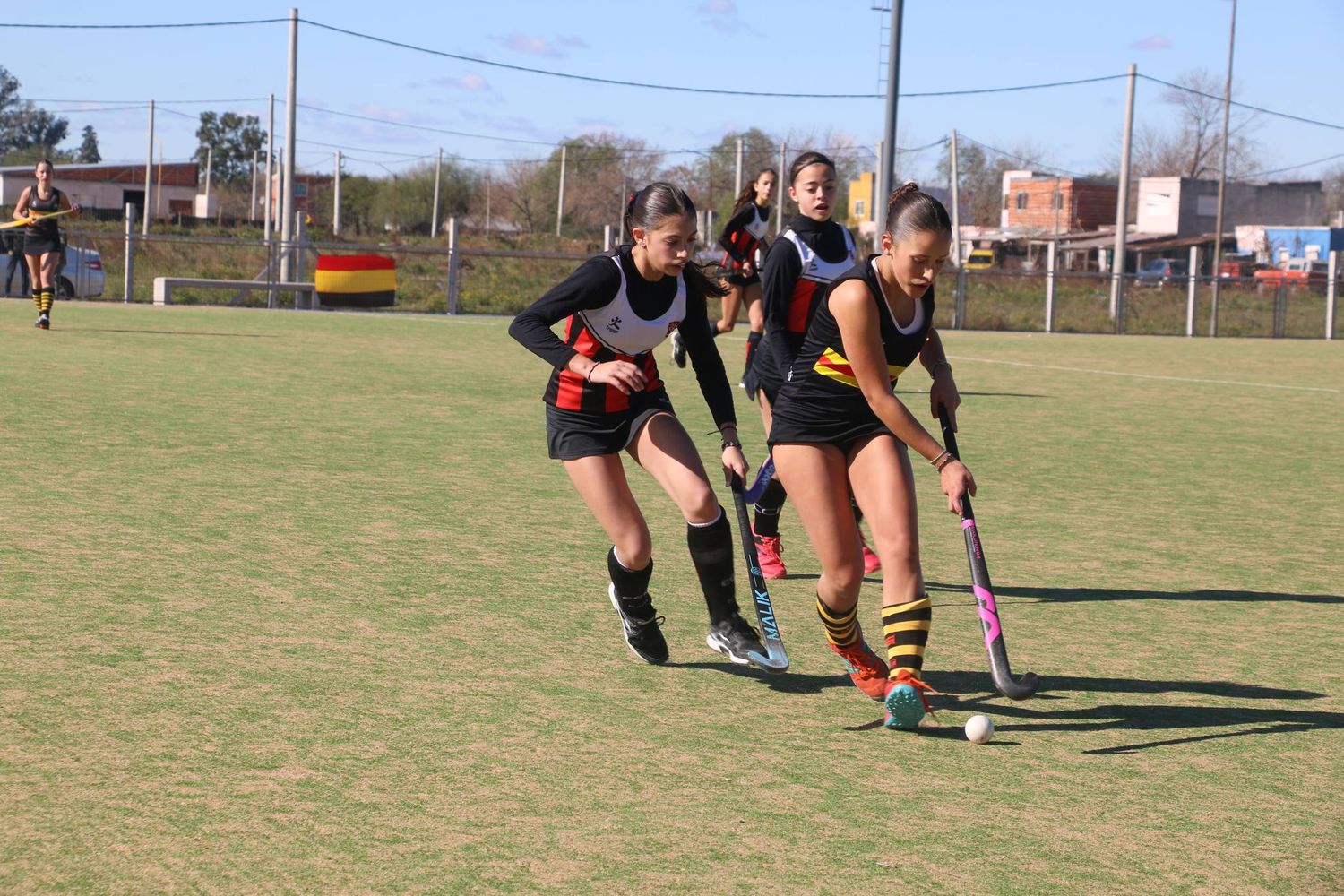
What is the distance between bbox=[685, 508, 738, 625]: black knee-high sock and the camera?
18.0 ft

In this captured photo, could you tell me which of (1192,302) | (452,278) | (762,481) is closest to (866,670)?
(762,481)

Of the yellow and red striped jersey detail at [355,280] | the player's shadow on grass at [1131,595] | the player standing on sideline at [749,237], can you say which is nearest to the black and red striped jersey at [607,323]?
the player's shadow on grass at [1131,595]

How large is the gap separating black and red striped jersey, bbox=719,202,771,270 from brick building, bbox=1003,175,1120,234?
304 feet

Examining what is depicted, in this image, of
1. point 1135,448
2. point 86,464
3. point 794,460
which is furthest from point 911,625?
point 1135,448

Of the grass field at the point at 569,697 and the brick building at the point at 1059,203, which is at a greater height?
the brick building at the point at 1059,203

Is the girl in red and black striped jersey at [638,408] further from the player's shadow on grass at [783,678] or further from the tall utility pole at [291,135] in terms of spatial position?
the tall utility pole at [291,135]

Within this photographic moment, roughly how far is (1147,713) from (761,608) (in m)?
1.35

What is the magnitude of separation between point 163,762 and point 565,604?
2.46 m

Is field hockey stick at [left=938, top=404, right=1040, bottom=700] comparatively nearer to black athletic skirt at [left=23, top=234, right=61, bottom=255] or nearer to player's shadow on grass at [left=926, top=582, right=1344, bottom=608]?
player's shadow on grass at [left=926, top=582, right=1344, bottom=608]

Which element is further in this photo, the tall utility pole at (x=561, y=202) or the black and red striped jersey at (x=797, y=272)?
the tall utility pole at (x=561, y=202)

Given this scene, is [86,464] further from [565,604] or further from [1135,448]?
[1135,448]

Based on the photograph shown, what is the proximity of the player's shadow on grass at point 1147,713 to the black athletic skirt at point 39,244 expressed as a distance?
642 inches

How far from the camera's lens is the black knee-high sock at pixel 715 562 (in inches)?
216

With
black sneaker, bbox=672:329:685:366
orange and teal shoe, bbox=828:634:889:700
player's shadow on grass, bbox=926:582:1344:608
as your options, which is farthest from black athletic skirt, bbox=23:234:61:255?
orange and teal shoe, bbox=828:634:889:700
